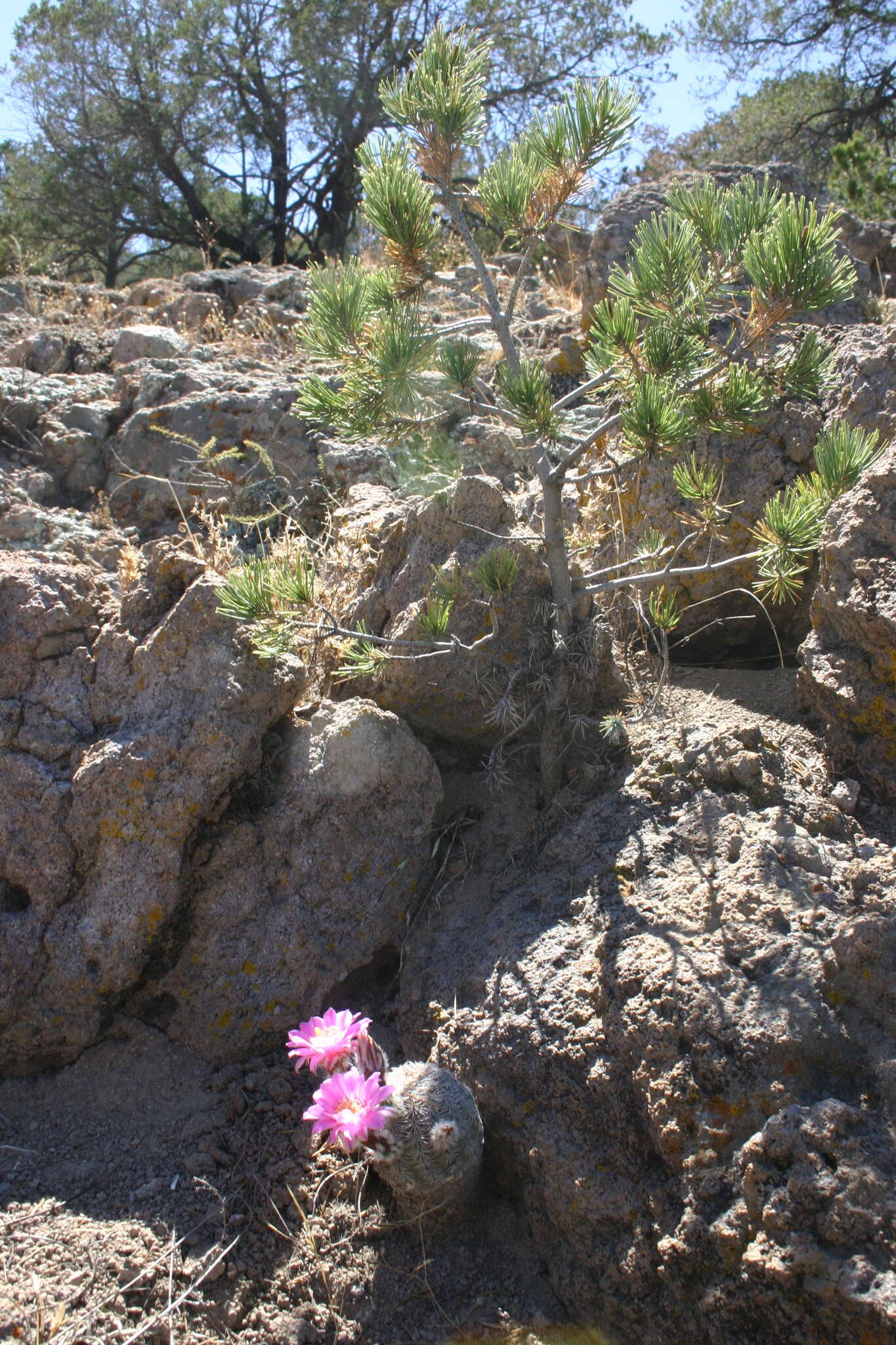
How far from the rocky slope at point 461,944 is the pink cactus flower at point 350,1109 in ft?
1.26

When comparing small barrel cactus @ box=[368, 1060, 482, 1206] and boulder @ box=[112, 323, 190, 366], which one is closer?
small barrel cactus @ box=[368, 1060, 482, 1206]

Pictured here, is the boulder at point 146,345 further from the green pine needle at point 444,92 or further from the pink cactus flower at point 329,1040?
the pink cactus flower at point 329,1040

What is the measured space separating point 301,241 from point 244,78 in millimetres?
1753

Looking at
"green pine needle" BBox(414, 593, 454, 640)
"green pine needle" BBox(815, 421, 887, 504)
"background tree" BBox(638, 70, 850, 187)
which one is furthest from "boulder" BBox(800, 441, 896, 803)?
"background tree" BBox(638, 70, 850, 187)

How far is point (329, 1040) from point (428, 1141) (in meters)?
0.31

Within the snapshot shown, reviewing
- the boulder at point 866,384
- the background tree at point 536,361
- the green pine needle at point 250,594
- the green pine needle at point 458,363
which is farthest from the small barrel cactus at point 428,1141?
the boulder at point 866,384

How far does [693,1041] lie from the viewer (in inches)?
82.4

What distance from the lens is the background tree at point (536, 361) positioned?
243 centimetres

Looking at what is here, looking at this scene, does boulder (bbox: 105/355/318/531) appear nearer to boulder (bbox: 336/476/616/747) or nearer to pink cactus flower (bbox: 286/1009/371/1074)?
boulder (bbox: 336/476/616/747)

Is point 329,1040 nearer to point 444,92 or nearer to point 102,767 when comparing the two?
point 102,767

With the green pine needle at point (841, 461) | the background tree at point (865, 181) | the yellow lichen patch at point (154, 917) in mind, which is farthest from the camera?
the background tree at point (865, 181)

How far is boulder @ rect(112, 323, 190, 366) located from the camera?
511cm

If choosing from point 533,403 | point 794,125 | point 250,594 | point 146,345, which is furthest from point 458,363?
point 794,125

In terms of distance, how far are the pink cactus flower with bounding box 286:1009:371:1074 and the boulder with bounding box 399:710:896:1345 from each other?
0.38m
